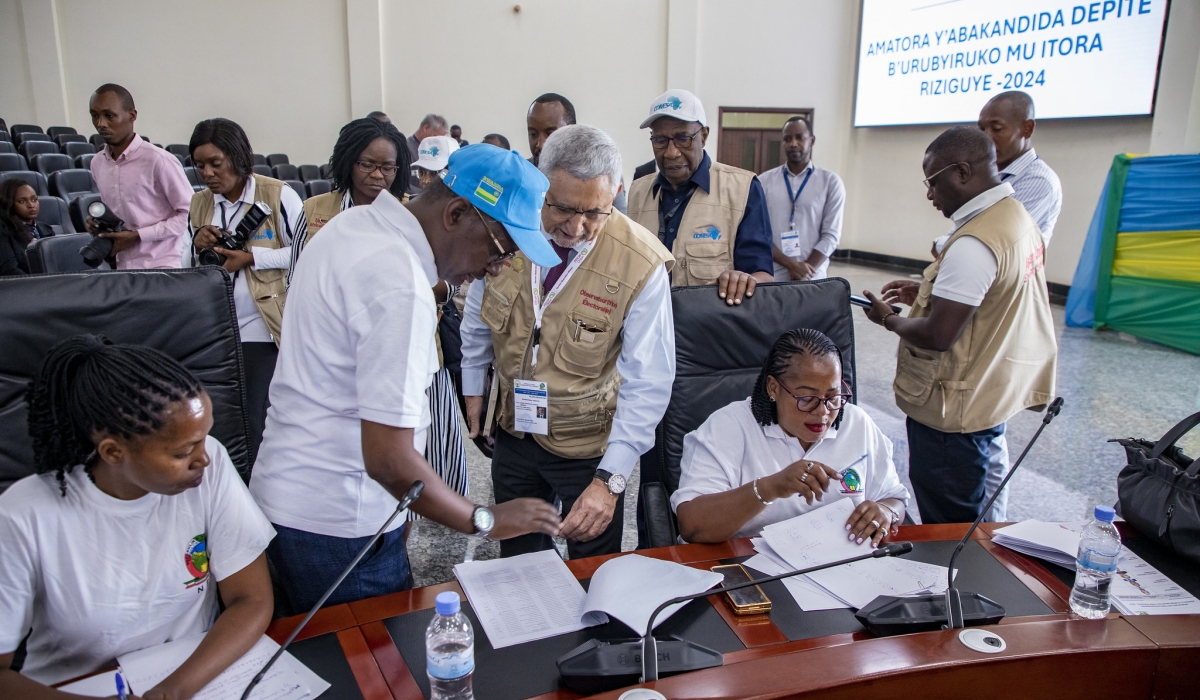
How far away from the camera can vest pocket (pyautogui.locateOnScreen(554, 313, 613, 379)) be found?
171 centimetres

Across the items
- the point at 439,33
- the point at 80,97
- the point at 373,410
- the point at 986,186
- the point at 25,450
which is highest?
the point at 439,33

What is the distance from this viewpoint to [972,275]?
6.30 ft

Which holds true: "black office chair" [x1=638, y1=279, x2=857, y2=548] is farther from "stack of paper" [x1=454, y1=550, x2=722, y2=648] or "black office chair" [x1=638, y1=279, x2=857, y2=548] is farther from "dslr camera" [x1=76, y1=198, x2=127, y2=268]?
"dslr camera" [x1=76, y1=198, x2=127, y2=268]

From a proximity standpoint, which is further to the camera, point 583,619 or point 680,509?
point 680,509

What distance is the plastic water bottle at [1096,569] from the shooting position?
4.24 ft

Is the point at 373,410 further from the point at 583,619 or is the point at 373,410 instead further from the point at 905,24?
the point at 905,24

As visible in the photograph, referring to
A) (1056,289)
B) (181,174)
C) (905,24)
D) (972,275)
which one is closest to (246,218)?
(181,174)

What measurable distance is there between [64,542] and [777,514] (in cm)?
127

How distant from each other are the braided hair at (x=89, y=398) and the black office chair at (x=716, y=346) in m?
1.14

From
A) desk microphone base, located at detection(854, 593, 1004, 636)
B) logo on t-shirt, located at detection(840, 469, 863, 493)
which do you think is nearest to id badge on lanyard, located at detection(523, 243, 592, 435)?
logo on t-shirt, located at detection(840, 469, 863, 493)

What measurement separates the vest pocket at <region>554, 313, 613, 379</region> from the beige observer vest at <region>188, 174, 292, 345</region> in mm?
1120

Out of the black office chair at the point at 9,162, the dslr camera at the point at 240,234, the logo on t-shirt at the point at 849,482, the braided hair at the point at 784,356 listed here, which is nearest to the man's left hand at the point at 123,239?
the dslr camera at the point at 240,234

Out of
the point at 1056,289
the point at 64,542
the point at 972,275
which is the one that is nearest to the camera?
the point at 64,542

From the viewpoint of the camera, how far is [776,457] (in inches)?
66.9
